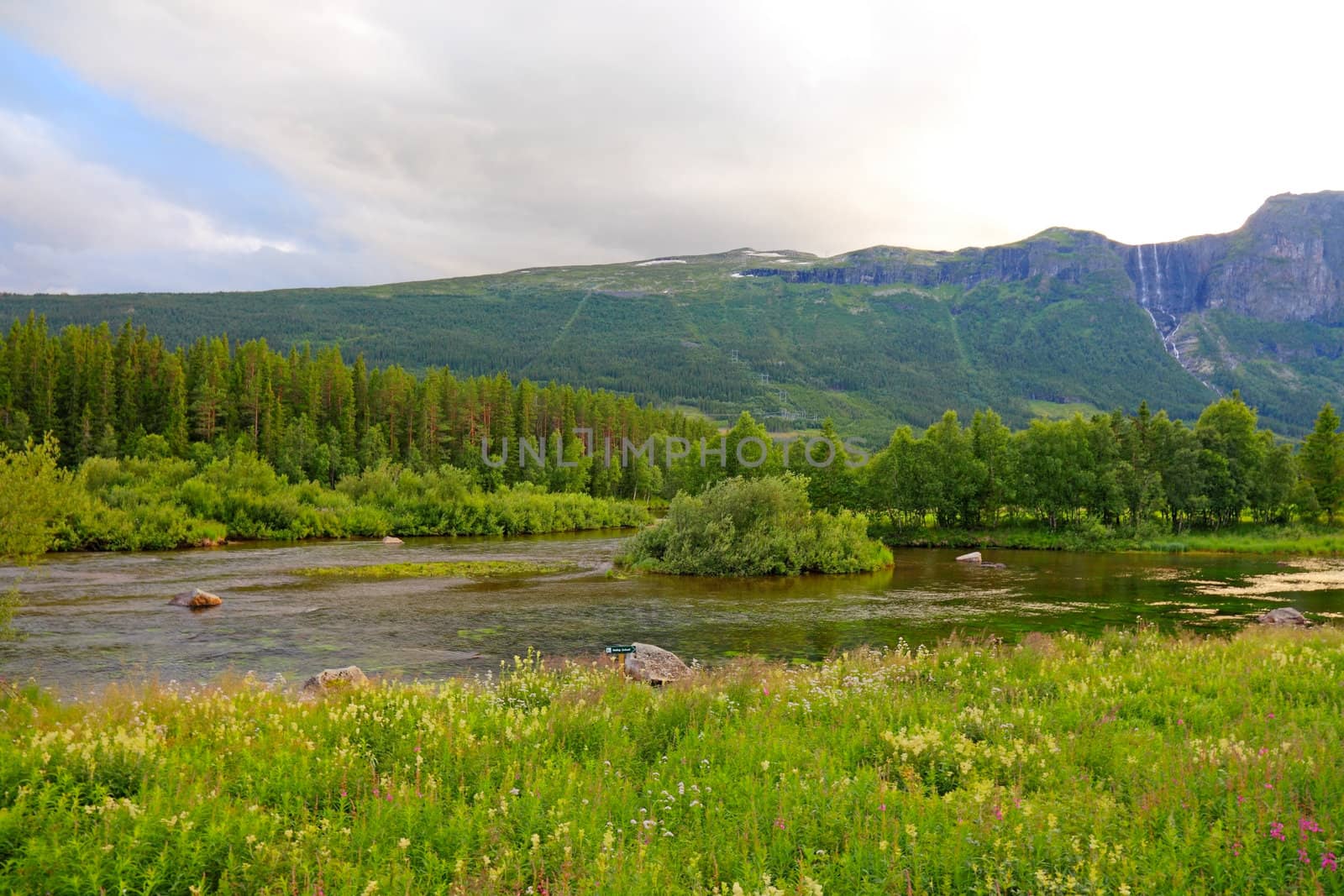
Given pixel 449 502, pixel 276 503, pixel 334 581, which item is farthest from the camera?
pixel 449 502

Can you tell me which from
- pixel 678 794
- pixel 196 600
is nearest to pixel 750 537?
pixel 196 600

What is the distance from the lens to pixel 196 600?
108 ft

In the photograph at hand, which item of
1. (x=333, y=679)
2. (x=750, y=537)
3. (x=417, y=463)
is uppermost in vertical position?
(x=333, y=679)

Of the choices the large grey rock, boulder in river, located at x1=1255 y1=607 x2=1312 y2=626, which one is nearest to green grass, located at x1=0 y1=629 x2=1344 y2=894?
the large grey rock

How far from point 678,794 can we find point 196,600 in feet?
105

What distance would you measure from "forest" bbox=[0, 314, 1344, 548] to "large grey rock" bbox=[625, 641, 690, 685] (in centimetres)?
4921

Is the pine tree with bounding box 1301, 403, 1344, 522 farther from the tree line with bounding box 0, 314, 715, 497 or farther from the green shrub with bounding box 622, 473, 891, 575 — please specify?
the tree line with bounding box 0, 314, 715, 497

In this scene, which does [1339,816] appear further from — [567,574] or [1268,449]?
[1268,449]

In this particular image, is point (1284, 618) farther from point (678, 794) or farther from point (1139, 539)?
point (1139, 539)

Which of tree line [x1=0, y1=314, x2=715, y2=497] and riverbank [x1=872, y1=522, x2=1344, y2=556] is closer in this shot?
riverbank [x1=872, y1=522, x2=1344, y2=556]

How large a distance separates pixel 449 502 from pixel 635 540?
3419cm

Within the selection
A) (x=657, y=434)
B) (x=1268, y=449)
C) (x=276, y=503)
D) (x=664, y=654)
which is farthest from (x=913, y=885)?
(x=657, y=434)

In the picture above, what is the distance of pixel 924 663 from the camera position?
16.5 m

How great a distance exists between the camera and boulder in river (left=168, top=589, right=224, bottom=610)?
32750mm
